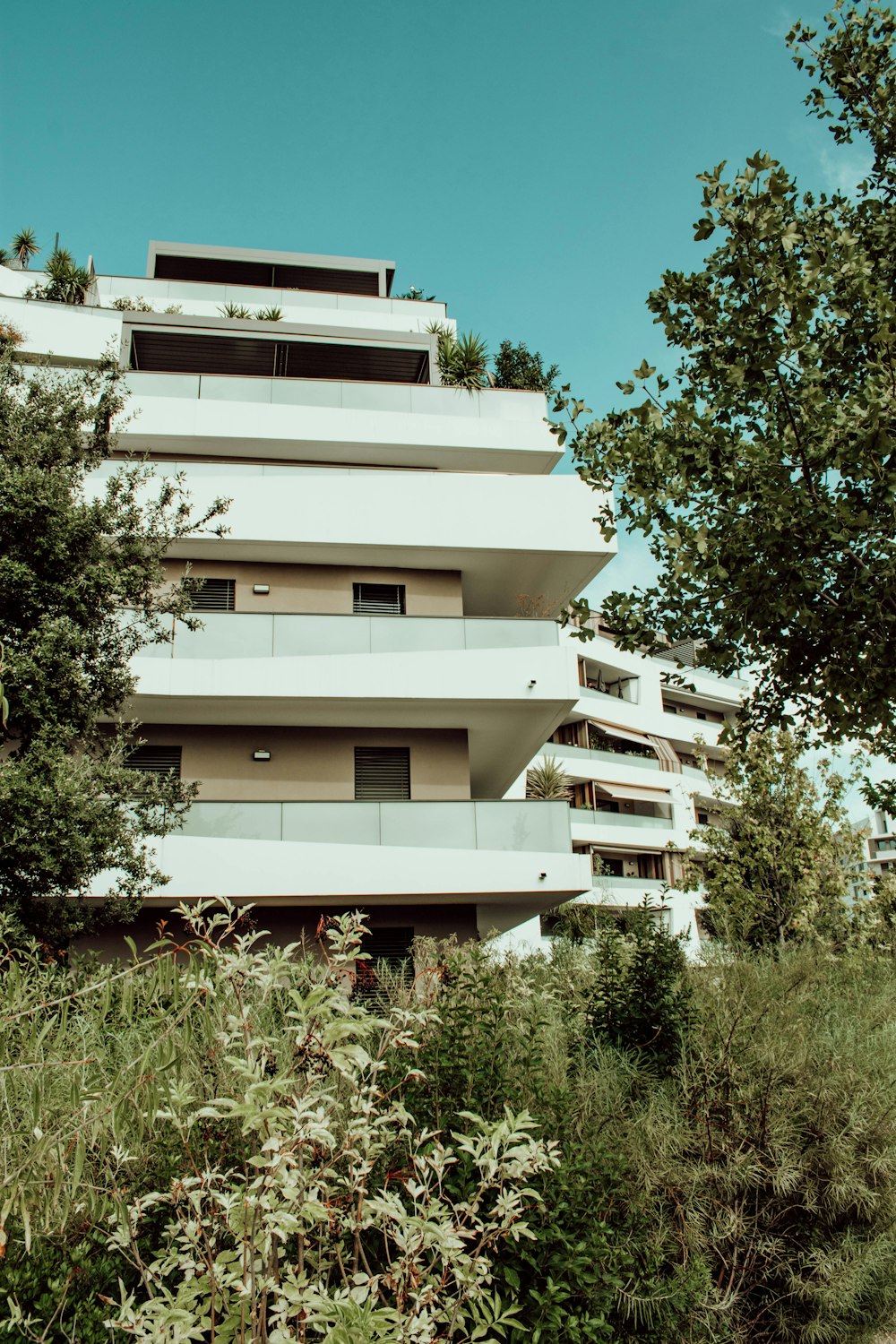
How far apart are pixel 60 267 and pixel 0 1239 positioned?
1024 inches

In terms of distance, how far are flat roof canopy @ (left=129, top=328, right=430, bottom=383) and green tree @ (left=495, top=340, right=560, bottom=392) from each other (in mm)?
9891

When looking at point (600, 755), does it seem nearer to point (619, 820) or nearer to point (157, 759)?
point (619, 820)

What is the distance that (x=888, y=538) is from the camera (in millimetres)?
6402

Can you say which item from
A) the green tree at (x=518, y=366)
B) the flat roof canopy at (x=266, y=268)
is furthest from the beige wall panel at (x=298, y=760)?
the flat roof canopy at (x=266, y=268)

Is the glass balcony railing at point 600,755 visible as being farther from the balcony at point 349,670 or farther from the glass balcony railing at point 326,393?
the balcony at point 349,670

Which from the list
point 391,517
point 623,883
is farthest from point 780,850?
point 623,883

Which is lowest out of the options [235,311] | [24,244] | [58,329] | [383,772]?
[383,772]

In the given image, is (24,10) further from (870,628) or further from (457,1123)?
(870,628)

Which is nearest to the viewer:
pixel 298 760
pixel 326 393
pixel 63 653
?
pixel 63 653

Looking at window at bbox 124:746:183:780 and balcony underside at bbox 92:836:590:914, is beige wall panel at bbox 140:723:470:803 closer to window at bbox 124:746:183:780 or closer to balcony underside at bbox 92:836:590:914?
window at bbox 124:746:183:780

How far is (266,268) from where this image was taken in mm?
29984

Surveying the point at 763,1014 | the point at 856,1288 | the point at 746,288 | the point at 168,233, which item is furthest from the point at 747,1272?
the point at 168,233

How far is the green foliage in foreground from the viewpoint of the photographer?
9.21 ft

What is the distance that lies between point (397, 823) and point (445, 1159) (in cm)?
1186
